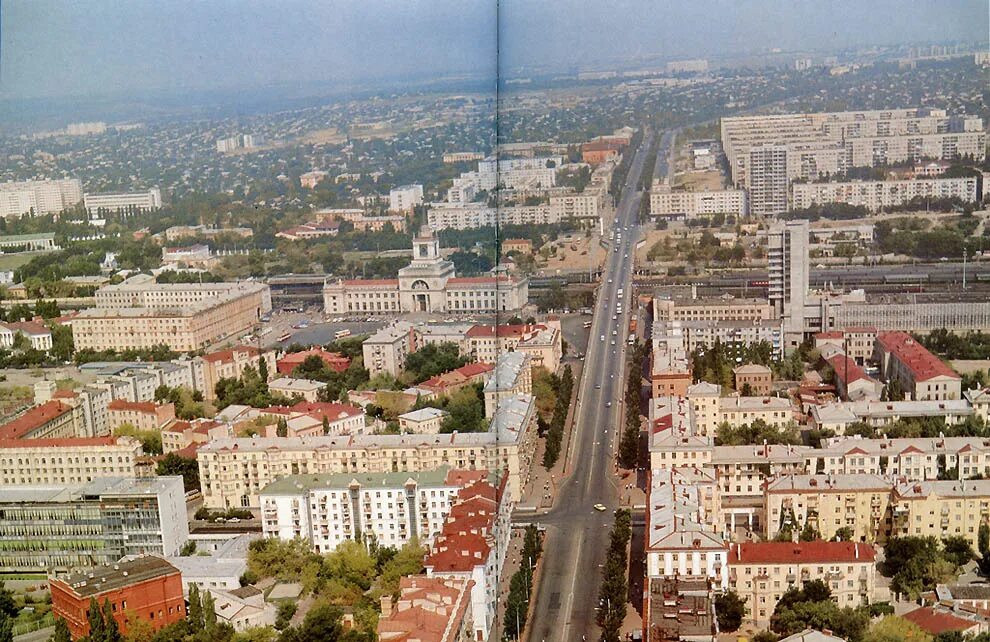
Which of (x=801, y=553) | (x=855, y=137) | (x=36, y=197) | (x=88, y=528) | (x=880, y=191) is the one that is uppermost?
(x=855, y=137)

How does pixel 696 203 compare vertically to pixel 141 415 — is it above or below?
above

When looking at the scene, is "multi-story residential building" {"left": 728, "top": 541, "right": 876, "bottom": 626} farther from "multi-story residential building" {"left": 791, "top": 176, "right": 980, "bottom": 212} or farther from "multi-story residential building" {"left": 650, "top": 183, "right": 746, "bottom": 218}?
"multi-story residential building" {"left": 650, "top": 183, "right": 746, "bottom": 218}

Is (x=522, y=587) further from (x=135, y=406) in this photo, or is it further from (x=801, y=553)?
(x=135, y=406)

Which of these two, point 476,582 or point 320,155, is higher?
point 320,155

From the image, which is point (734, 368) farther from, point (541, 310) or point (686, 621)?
point (686, 621)

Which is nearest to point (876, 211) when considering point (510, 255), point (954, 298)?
point (954, 298)

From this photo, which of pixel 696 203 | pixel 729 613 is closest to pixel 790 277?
pixel 696 203

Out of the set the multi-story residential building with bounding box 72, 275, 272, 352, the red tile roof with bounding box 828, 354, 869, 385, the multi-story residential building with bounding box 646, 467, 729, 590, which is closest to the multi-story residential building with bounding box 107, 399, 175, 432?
the multi-story residential building with bounding box 72, 275, 272, 352

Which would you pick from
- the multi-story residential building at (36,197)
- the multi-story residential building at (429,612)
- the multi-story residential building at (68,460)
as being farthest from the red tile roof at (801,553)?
the multi-story residential building at (36,197)
